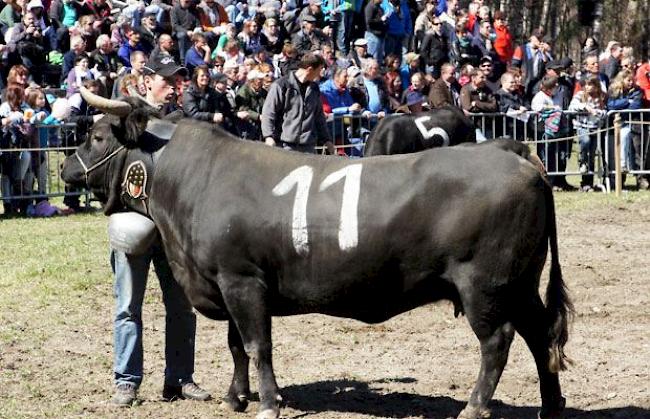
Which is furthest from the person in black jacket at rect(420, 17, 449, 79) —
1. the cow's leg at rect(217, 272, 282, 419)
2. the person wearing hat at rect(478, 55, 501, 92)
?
the cow's leg at rect(217, 272, 282, 419)

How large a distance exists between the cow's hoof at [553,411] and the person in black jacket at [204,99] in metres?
9.05

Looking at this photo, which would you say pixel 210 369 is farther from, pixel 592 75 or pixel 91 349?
pixel 592 75

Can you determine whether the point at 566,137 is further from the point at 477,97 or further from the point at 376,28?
the point at 376,28

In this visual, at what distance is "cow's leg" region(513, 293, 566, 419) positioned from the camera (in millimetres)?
7711

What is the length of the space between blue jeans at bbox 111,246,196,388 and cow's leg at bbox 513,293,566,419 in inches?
87.0

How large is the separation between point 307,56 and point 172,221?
261 inches

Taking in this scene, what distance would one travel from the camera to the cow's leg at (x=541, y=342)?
7.71 meters

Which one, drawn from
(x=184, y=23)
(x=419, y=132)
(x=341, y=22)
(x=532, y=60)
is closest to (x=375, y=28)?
(x=341, y=22)

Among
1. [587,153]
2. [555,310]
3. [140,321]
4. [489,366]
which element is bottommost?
[489,366]

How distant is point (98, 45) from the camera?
19.8 meters

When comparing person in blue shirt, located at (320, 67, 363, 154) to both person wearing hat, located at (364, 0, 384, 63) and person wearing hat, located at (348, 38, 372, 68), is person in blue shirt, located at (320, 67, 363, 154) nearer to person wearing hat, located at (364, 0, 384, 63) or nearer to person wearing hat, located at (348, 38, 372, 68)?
person wearing hat, located at (348, 38, 372, 68)

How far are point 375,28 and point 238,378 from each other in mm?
15968

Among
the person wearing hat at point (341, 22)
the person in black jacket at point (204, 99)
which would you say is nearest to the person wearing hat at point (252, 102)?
the person in black jacket at point (204, 99)

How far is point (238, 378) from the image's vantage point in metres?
8.21
